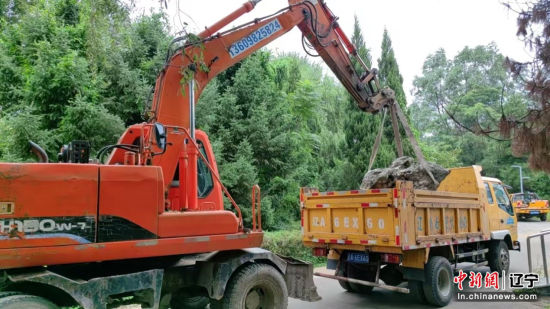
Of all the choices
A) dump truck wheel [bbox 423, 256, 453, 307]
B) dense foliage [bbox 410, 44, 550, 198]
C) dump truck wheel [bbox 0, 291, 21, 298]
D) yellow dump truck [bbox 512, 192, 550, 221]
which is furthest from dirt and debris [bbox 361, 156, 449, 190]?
dense foliage [bbox 410, 44, 550, 198]

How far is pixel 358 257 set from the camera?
6.86m

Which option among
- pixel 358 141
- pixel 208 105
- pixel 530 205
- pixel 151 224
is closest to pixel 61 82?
pixel 208 105

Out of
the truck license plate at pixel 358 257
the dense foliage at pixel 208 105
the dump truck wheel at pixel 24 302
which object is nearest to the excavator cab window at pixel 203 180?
the dense foliage at pixel 208 105

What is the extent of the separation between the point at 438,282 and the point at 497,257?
2774 mm

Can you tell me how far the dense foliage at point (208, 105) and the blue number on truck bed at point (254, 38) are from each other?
1.57 meters

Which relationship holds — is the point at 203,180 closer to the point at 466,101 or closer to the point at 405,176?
the point at 405,176

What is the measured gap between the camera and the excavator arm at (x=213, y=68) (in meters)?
5.02

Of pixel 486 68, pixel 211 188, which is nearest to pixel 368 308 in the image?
pixel 211 188

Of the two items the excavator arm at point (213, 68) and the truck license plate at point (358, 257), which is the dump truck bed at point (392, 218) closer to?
the truck license plate at point (358, 257)

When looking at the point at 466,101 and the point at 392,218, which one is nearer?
the point at 392,218

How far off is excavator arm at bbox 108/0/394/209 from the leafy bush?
4188mm

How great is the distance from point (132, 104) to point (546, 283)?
10.7 metres

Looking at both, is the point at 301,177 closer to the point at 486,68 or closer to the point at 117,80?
the point at 117,80

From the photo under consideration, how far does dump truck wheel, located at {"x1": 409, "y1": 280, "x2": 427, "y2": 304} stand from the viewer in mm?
6641
